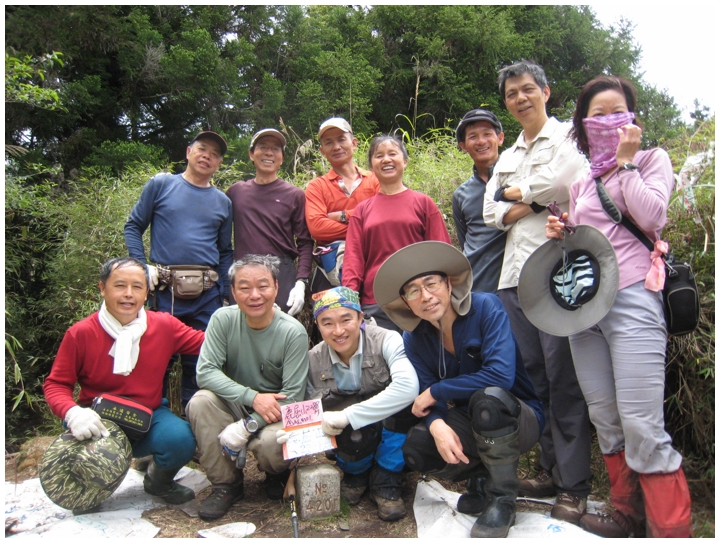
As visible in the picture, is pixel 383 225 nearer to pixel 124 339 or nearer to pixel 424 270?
pixel 424 270

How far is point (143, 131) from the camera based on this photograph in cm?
1200

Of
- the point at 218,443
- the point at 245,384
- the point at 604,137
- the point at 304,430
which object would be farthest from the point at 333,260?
the point at 604,137

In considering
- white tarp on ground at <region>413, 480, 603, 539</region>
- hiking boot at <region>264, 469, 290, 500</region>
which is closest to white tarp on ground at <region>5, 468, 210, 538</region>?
hiking boot at <region>264, 469, 290, 500</region>

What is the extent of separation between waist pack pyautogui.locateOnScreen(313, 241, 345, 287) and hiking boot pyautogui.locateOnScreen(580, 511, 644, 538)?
198cm

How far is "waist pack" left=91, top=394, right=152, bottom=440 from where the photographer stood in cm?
277

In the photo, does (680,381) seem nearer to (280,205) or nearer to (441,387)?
(441,387)

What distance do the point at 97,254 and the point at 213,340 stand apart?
116 inches

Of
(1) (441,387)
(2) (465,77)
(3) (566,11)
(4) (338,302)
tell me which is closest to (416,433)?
(1) (441,387)

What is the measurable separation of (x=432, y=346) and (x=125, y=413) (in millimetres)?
1649

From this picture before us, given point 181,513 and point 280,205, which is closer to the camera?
point 181,513

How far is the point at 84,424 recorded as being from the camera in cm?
262

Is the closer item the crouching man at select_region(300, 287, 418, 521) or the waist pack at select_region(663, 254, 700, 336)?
the waist pack at select_region(663, 254, 700, 336)

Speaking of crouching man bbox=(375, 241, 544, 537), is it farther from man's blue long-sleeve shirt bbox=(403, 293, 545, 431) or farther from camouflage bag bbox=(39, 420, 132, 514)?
camouflage bag bbox=(39, 420, 132, 514)

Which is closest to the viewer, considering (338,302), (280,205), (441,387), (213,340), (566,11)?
(441,387)
